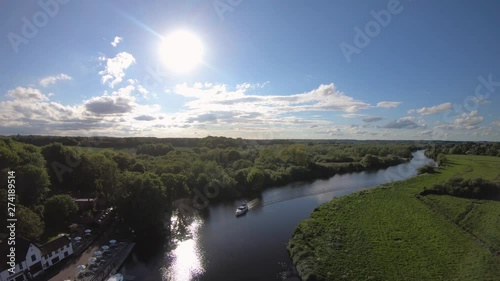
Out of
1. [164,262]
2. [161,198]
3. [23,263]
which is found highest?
[161,198]

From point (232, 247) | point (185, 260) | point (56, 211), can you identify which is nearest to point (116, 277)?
point (185, 260)

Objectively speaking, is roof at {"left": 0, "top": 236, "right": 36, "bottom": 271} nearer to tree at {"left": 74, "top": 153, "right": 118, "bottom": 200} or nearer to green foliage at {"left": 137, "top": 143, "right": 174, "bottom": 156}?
→ tree at {"left": 74, "top": 153, "right": 118, "bottom": 200}

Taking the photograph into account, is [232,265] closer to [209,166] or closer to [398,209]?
[398,209]

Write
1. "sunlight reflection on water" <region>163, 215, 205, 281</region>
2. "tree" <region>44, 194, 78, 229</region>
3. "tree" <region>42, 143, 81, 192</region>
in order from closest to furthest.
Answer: "sunlight reflection on water" <region>163, 215, 205, 281</region>
"tree" <region>44, 194, 78, 229</region>
"tree" <region>42, 143, 81, 192</region>

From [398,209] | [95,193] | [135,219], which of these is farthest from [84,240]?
[398,209]

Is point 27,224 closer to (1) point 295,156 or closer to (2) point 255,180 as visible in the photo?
(2) point 255,180

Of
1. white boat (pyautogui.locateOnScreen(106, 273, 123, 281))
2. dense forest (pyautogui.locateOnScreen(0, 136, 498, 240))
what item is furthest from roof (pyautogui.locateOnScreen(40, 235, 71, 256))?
white boat (pyautogui.locateOnScreen(106, 273, 123, 281))

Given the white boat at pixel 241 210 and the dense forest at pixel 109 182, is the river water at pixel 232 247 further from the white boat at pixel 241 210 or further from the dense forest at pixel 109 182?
the dense forest at pixel 109 182
